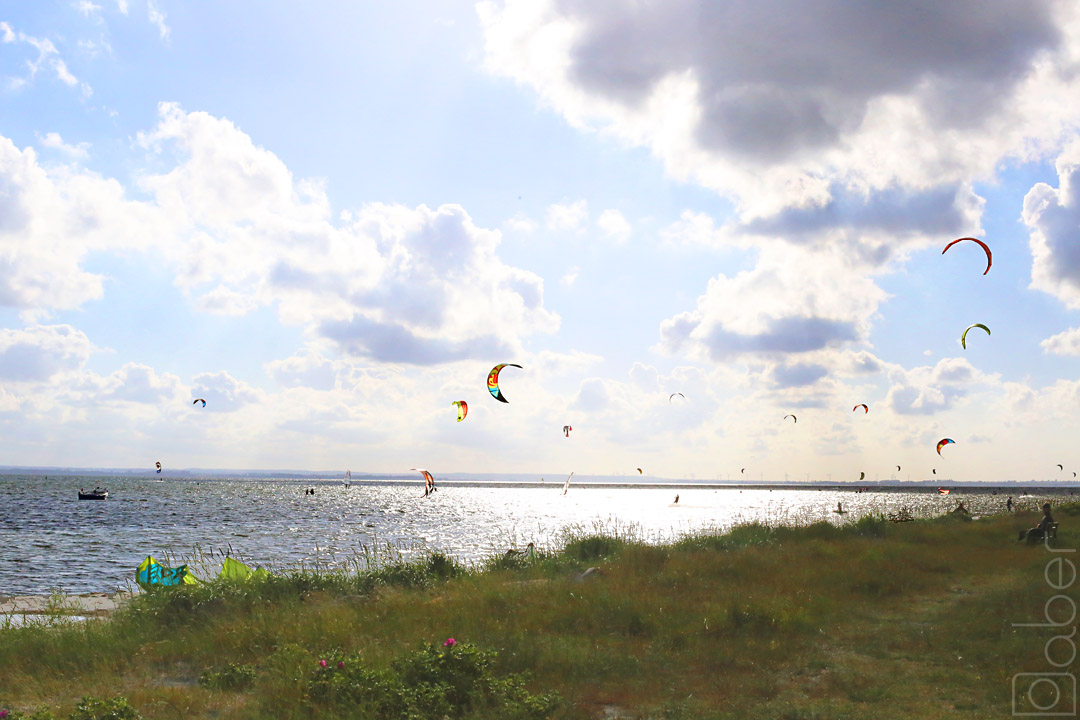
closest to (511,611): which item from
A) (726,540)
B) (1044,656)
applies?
(1044,656)

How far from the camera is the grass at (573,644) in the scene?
8602 millimetres

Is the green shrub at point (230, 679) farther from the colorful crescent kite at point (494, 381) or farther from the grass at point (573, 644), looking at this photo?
the colorful crescent kite at point (494, 381)

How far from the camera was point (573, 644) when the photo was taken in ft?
36.6

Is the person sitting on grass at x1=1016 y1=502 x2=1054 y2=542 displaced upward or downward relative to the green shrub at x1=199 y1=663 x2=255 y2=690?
upward

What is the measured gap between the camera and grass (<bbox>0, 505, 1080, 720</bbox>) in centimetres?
860

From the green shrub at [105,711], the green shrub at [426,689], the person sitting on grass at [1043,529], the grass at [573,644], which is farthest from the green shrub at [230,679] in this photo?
the person sitting on grass at [1043,529]

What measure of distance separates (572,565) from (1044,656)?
1162 centimetres

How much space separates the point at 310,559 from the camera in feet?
113

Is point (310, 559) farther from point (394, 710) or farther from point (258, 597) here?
point (394, 710)

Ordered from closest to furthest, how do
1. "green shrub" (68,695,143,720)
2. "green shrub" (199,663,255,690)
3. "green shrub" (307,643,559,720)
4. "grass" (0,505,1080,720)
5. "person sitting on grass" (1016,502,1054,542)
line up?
"green shrub" (68,695,143,720) → "green shrub" (307,643,559,720) → "grass" (0,505,1080,720) → "green shrub" (199,663,255,690) → "person sitting on grass" (1016,502,1054,542)

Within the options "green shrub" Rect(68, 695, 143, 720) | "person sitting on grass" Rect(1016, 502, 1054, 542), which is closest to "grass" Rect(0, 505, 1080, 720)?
"green shrub" Rect(68, 695, 143, 720)

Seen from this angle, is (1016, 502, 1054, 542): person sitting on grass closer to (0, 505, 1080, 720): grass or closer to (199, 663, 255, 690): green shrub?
(0, 505, 1080, 720): grass

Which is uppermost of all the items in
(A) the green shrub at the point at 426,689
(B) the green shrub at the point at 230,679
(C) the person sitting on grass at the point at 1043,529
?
(C) the person sitting on grass at the point at 1043,529

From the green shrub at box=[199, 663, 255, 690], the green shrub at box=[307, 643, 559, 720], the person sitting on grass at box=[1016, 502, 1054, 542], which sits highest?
the person sitting on grass at box=[1016, 502, 1054, 542]
